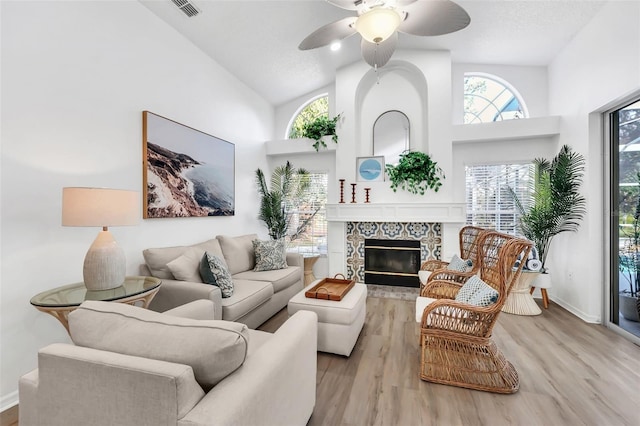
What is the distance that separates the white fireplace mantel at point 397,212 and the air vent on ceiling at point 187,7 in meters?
3.04

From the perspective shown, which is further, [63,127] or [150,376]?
[63,127]

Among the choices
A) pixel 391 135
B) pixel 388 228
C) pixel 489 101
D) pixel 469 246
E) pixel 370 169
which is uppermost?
pixel 489 101

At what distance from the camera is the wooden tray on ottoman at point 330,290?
2.45 m

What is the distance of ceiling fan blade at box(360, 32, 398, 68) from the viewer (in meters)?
2.27

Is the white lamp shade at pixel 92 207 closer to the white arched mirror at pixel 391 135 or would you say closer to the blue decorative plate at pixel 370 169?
the blue decorative plate at pixel 370 169

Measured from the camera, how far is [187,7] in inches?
109

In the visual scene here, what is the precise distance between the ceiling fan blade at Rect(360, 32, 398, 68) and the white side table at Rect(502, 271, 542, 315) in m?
2.92

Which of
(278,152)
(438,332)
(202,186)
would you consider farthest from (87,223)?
(278,152)

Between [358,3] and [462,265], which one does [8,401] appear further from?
[462,265]

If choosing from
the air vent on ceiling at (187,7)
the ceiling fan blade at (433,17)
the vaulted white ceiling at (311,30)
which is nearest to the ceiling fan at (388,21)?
the ceiling fan blade at (433,17)

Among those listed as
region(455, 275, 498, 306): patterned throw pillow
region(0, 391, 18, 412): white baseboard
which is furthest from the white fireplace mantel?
region(0, 391, 18, 412): white baseboard

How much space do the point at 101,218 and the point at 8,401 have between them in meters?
1.32

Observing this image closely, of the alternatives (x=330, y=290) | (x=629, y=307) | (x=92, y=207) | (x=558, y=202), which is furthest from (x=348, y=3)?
(x=629, y=307)

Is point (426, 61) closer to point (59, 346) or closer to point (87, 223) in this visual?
point (87, 223)
